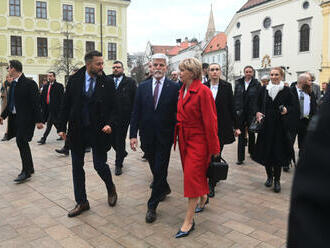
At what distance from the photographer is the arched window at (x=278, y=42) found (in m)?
37.4

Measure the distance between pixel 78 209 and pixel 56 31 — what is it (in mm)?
35195

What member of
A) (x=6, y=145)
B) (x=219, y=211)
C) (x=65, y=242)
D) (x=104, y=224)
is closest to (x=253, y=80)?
(x=219, y=211)

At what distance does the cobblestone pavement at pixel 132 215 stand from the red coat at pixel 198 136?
1.95ft

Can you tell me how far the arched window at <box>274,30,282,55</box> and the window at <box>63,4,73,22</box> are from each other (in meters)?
22.8

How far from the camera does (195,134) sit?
3.74 m

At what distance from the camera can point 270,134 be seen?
216 inches

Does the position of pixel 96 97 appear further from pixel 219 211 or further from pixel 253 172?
pixel 253 172

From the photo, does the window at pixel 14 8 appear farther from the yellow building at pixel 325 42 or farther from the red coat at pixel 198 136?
the red coat at pixel 198 136

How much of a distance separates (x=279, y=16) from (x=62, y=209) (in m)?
38.0

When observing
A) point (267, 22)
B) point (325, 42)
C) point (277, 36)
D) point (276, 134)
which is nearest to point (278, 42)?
point (277, 36)

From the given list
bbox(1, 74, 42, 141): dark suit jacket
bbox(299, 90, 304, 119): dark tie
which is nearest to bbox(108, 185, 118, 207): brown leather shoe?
bbox(1, 74, 42, 141): dark suit jacket

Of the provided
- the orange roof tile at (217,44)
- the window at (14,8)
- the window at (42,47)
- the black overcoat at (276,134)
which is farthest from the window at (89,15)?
the black overcoat at (276,134)

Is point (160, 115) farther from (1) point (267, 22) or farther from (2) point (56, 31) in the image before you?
(1) point (267, 22)

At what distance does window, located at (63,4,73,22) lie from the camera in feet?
119
